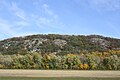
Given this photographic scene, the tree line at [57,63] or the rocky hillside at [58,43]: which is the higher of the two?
the rocky hillside at [58,43]

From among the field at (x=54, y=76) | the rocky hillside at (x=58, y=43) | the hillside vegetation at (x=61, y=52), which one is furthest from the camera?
the rocky hillside at (x=58, y=43)

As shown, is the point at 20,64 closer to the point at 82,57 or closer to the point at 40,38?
the point at 82,57

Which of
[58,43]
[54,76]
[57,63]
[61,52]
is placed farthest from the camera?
[58,43]

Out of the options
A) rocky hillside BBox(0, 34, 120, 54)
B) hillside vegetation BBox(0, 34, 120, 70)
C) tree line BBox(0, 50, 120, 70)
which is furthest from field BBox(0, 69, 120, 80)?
rocky hillside BBox(0, 34, 120, 54)

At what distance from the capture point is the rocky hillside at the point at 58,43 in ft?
449

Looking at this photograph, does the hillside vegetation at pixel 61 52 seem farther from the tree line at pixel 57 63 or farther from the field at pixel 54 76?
the field at pixel 54 76

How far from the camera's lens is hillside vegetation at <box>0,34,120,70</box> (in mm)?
81875

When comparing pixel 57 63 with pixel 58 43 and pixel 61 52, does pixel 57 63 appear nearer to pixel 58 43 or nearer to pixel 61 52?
pixel 61 52

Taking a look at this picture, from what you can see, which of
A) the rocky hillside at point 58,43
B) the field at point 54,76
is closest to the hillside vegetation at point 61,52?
the rocky hillside at point 58,43

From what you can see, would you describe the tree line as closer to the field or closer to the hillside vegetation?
the hillside vegetation

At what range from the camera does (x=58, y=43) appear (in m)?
148

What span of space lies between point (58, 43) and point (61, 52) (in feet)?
89.8

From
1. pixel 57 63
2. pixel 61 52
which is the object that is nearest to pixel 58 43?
pixel 61 52

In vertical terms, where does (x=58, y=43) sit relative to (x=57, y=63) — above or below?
above
